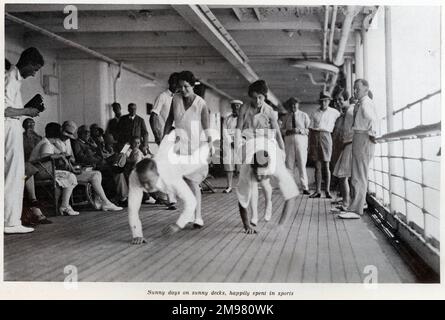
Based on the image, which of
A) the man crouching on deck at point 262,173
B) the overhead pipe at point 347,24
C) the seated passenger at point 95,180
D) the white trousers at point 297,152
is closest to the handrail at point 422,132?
the man crouching on deck at point 262,173

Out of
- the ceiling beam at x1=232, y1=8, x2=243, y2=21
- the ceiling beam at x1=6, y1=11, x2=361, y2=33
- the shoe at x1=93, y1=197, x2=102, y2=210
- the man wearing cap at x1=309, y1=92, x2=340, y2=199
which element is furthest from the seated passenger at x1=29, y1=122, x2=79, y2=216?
the man wearing cap at x1=309, y1=92, x2=340, y2=199

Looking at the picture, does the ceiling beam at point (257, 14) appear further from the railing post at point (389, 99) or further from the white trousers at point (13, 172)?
the white trousers at point (13, 172)

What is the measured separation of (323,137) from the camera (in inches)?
209

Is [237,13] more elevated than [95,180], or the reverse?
[237,13]

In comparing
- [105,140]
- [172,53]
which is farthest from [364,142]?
[172,53]

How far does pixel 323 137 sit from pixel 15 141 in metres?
3.25

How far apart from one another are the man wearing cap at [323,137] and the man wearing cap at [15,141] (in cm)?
306

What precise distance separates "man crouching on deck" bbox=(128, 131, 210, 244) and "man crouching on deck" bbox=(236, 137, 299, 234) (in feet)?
1.40

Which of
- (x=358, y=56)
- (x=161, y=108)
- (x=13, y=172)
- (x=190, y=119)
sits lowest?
(x=13, y=172)

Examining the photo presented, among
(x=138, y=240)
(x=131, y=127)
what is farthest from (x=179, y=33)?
(x=138, y=240)

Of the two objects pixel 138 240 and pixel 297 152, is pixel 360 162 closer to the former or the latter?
pixel 297 152

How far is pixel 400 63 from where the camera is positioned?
3.59m

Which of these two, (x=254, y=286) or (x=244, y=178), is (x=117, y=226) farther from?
(x=254, y=286)

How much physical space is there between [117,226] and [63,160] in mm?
1120
